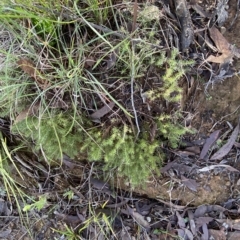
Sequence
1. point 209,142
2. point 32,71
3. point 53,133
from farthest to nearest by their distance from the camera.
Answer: point 209,142, point 53,133, point 32,71

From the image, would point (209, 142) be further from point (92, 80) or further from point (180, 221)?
point (92, 80)

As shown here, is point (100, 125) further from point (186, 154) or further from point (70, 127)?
point (186, 154)

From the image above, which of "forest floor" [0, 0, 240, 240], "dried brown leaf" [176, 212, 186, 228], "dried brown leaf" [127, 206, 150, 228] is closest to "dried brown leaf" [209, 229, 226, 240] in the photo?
"forest floor" [0, 0, 240, 240]

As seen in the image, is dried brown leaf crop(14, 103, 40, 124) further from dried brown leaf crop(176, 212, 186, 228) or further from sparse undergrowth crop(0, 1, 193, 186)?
dried brown leaf crop(176, 212, 186, 228)

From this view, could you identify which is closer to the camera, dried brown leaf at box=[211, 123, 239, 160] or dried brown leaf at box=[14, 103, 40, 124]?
dried brown leaf at box=[14, 103, 40, 124]

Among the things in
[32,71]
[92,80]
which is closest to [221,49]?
[92,80]

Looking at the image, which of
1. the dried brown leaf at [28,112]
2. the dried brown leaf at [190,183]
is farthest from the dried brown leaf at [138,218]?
the dried brown leaf at [28,112]
